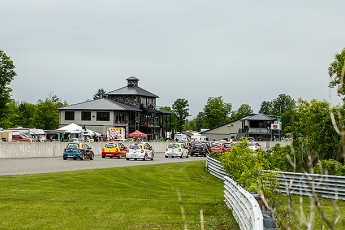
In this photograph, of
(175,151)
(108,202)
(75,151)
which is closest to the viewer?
(108,202)

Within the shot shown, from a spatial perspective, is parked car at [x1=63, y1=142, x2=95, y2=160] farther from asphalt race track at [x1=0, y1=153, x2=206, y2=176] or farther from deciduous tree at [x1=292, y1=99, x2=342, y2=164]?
deciduous tree at [x1=292, y1=99, x2=342, y2=164]

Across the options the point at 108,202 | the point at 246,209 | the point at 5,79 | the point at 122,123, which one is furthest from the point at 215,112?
the point at 246,209

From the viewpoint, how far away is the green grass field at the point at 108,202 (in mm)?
17344

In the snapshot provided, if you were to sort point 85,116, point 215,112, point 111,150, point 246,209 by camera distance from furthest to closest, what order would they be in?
point 215,112, point 85,116, point 111,150, point 246,209

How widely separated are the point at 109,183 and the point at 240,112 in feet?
550

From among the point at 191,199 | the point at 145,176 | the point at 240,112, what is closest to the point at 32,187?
the point at 191,199

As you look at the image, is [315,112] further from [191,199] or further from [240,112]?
[240,112]

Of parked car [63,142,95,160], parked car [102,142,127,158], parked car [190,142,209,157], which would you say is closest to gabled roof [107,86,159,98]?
parked car [190,142,209,157]

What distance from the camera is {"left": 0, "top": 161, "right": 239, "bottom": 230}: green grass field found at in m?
17.3

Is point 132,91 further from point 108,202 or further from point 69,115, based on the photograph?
point 108,202

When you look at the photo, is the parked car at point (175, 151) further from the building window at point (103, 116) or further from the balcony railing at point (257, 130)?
the balcony railing at point (257, 130)

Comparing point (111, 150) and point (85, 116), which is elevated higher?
point (85, 116)

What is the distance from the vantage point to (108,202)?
22.3m

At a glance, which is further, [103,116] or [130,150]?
[103,116]
